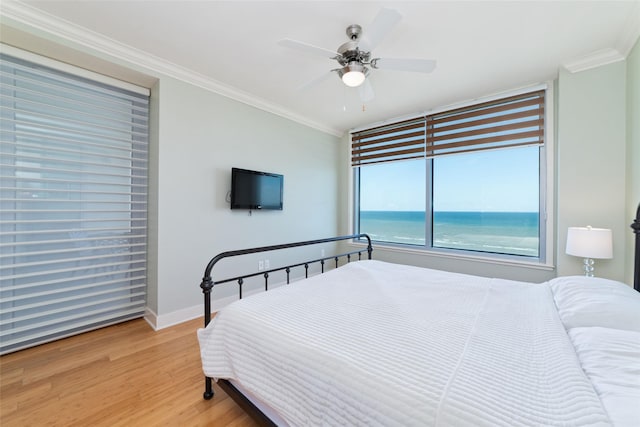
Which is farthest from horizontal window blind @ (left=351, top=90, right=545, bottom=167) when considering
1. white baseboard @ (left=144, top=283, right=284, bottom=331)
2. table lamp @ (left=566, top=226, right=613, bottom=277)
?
white baseboard @ (left=144, top=283, right=284, bottom=331)

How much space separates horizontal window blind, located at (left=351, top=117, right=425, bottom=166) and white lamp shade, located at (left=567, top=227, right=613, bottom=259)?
1.83 meters

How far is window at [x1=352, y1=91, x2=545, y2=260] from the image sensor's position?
2775mm

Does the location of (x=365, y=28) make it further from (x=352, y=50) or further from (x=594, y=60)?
(x=594, y=60)

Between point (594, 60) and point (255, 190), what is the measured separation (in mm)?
3402

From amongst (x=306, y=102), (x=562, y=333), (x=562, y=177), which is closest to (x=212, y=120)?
(x=306, y=102)

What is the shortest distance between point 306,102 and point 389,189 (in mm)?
1852

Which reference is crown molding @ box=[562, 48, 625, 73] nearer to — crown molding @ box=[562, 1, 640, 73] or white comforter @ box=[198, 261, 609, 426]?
crown molding @ box=[562, 1, 640, 73]

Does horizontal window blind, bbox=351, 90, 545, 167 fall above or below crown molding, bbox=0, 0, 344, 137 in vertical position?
below

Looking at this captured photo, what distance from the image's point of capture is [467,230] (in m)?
3.32

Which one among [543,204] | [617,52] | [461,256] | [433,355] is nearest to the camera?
[433,355]

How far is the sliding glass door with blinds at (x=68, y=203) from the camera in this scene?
1904 millimetres

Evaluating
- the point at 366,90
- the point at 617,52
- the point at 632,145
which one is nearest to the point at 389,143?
the point at 366,90

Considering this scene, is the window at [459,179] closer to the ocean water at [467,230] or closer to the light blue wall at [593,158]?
the ocean water at [467,230]

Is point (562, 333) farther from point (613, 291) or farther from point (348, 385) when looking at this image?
point (348, 385)
